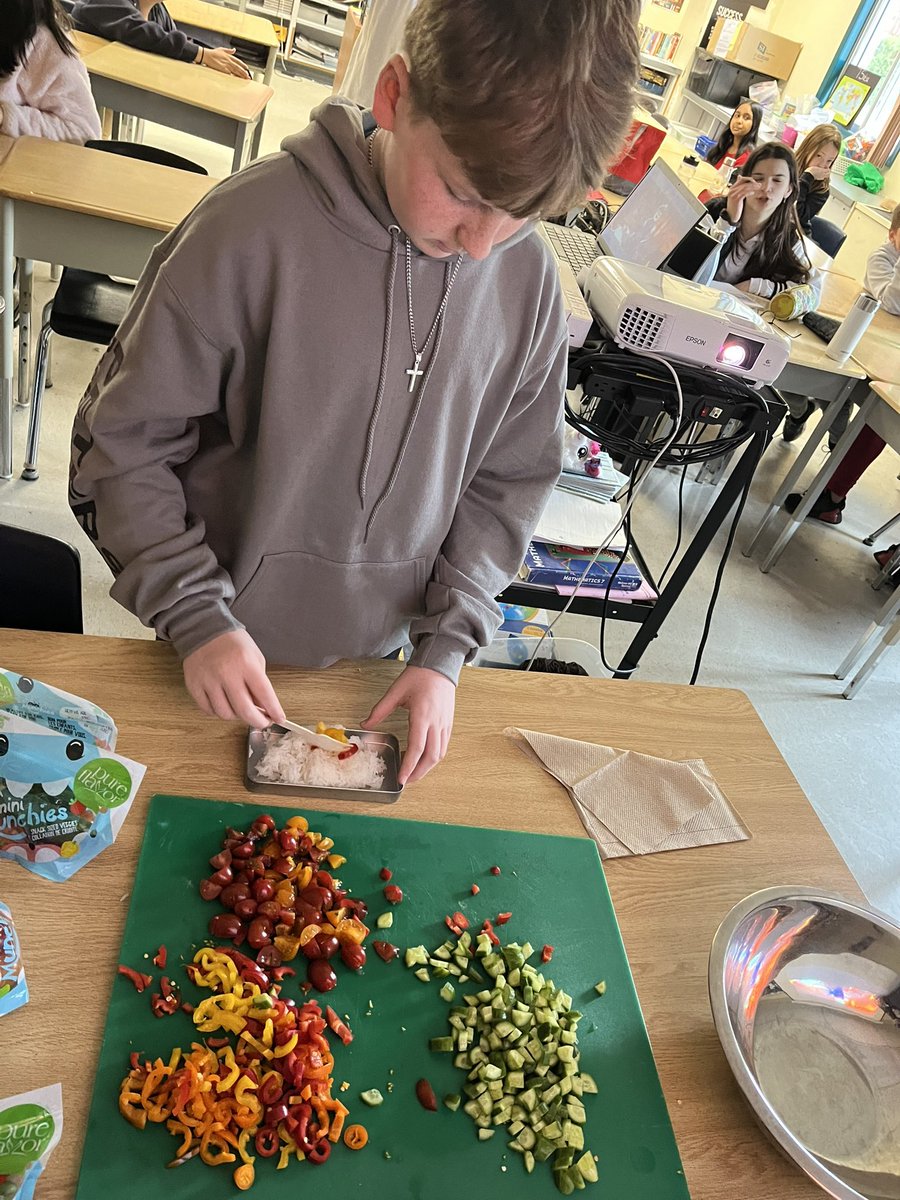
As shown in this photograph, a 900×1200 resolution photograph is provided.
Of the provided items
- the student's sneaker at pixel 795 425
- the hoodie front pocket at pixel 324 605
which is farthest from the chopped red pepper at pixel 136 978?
the student's sneaker at pixel 795 425

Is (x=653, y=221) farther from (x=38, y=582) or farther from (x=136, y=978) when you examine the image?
(x=136, y=978)

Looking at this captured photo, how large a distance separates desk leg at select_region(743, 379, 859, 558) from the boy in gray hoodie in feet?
7.90

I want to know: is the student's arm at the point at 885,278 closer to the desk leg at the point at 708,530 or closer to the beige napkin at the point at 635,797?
the desk leg at the point at 708,530

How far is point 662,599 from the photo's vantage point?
184 centimetres

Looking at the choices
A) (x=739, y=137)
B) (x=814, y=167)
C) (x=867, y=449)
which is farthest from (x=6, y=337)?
(x=739, y=137)

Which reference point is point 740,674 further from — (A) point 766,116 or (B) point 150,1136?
(A) point 766,116

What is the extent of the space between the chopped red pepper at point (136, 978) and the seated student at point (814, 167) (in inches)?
173

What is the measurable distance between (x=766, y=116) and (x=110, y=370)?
20.3 ft

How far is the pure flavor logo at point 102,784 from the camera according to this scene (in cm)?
76

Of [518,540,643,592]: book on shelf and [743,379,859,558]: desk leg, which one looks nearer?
[518,540,643,592]: book on shelf

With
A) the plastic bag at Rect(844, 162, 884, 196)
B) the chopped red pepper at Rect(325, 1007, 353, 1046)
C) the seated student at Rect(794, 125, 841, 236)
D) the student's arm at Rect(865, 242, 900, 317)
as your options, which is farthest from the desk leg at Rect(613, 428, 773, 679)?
the plastic bag at Rect(844, 162, 884, 196)

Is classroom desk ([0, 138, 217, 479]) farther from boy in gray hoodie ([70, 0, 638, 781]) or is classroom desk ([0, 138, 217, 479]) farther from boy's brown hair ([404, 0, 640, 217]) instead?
boy's brown hair ([404, 0, 640, 217])

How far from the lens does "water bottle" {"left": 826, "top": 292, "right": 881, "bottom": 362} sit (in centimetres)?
287

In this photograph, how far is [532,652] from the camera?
196 centimetres
